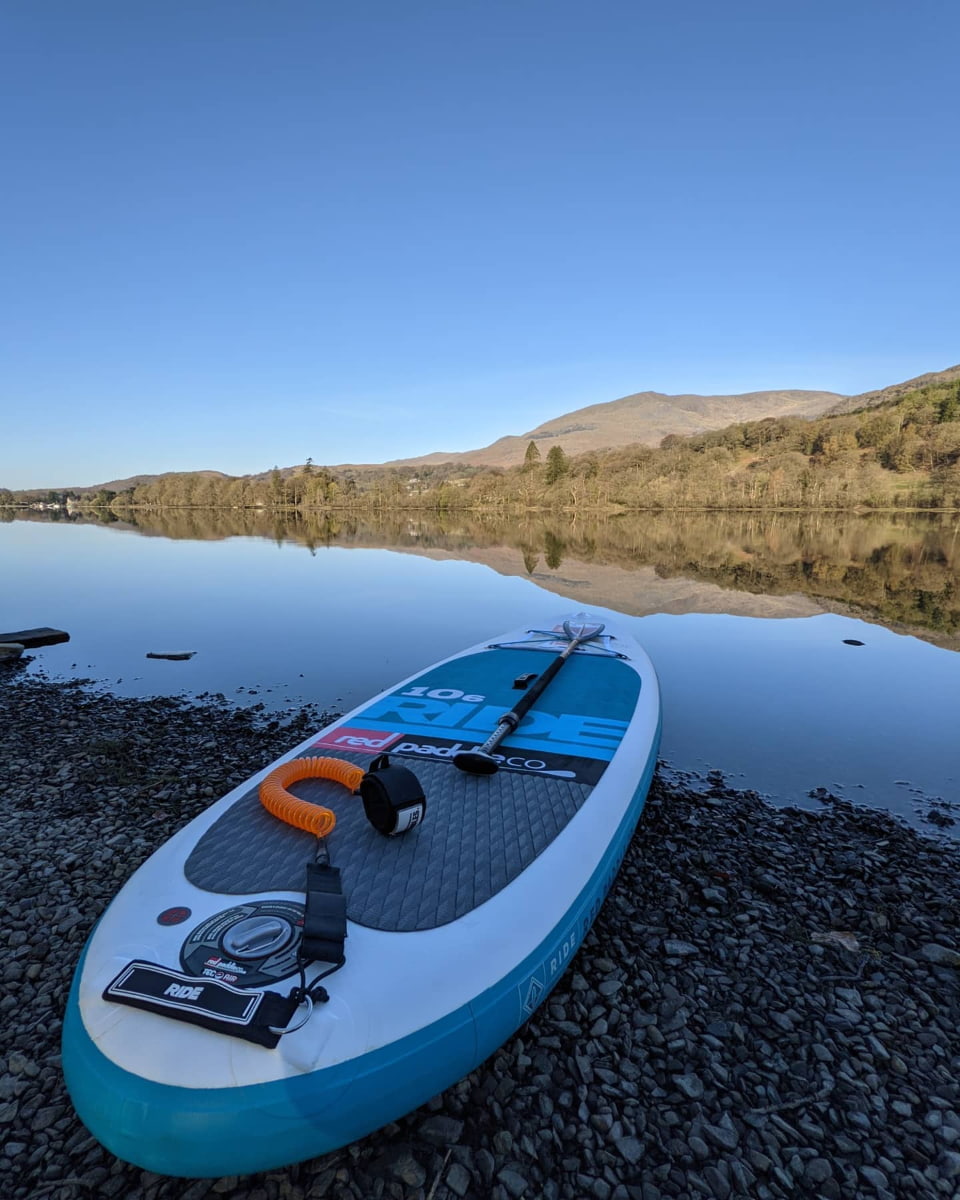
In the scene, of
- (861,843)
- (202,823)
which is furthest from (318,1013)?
(861,843)

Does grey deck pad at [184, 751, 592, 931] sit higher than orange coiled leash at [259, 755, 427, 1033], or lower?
lower

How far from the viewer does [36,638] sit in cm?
1256

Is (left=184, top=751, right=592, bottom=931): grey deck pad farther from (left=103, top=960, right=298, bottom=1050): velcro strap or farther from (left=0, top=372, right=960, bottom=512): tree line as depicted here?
(left=0, top=372, right=960, bottom=512): tree line

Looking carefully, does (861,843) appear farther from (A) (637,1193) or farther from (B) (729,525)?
(B) (729,525)

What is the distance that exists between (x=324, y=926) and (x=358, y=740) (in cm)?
276

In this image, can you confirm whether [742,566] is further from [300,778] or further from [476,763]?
[300,778]

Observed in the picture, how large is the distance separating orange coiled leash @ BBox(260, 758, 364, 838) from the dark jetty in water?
1.47 metres

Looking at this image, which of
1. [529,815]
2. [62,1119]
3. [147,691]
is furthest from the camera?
[147,691]

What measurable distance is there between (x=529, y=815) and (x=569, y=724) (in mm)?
1773

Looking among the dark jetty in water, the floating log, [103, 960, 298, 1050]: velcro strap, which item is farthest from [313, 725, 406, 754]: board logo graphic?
the floating log

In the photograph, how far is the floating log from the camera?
1238 cm

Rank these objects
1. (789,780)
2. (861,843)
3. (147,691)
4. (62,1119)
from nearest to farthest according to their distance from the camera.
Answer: (62,1119), (861,843), (789,780), (147,691)

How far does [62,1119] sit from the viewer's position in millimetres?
2760

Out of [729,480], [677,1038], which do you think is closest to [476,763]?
[677,1038]
